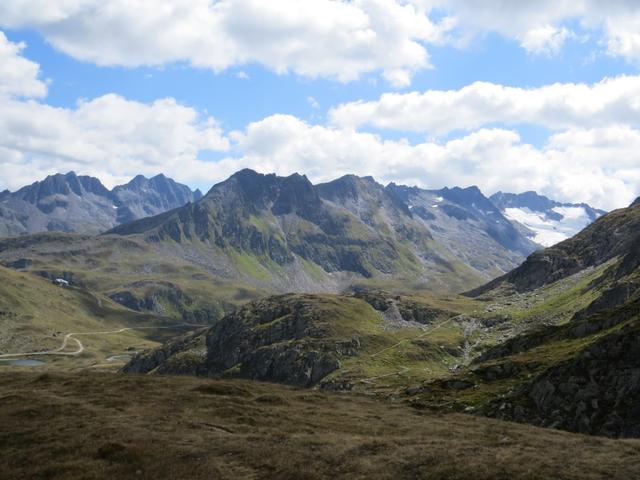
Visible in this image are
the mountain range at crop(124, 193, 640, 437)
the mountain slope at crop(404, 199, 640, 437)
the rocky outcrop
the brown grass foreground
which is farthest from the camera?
the mountain range at crop(124, 193, 640, 437)

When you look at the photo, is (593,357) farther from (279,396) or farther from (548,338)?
(548,338)

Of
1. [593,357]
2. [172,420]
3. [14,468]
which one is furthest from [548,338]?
[14,468]

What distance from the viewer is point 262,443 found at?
44.3m

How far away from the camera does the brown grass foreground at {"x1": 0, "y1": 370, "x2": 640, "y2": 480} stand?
35594 mm

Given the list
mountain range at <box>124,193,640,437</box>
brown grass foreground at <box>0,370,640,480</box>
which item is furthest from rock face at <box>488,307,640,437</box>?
brown grass foreground at <box>0,370,640,480</box>

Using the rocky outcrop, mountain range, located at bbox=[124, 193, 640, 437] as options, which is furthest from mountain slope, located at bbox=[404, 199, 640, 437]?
mountain range, located at bbox=[124, 193, 640, 437]

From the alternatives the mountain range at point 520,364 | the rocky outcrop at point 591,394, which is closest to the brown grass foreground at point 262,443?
the rocky outcrop at point 591,394

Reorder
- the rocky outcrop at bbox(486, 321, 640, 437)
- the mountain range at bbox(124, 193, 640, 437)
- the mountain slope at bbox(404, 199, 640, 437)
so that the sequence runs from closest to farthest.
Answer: the rocky outcrop at bbox(486, 321, 640, 437)
the mountain slope at bbox(404, 199, 640, 437)
the mountain range at bbox(124, 193, 640, 437)

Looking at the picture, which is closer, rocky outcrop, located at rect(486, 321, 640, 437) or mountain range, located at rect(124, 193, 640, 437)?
rocky outcrop, located at rect(486, 321, 640, 437)

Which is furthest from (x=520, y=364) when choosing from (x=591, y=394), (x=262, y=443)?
(x=262, y=443)

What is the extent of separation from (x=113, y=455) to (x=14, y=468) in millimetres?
6249

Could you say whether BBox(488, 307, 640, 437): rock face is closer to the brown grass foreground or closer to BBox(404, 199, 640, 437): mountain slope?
BBox(404, 199, 640, 437): mountain slope

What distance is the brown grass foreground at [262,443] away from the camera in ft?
117

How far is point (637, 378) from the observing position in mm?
56938
